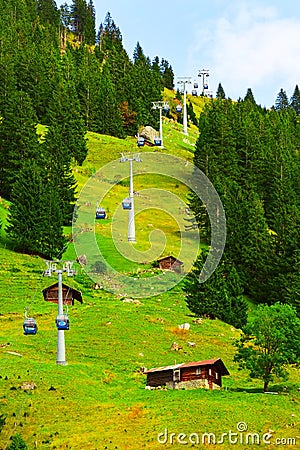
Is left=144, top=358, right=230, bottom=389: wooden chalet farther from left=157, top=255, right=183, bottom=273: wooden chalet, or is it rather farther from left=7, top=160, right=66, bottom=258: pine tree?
left=7, top=160, right=66, bottom=258: pine tree

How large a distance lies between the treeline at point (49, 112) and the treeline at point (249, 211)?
16876 mm

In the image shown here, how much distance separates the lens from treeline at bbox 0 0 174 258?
2948 inches

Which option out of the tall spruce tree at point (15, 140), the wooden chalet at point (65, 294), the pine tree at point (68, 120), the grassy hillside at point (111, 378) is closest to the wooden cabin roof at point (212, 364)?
the grassy hillside at point (111, 378)

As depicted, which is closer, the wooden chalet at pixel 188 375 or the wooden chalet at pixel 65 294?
the wooden chalet at pixel 188 375

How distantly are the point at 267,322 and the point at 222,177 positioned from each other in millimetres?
57945

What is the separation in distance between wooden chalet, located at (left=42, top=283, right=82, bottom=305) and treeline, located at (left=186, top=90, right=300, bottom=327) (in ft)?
31.2

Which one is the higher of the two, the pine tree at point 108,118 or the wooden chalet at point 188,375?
the pine tree at point 108,118

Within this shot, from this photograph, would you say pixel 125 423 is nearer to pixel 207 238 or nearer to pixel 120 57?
pixel 207 238

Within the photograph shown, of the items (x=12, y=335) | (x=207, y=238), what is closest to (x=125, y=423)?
(x=12, y=335)

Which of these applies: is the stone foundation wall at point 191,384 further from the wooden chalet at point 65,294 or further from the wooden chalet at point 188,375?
the wooden chalet at point 65,294

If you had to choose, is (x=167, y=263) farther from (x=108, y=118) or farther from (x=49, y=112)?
(x=108, y=118)

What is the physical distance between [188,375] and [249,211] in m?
42.7

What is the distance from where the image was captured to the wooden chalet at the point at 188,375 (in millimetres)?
41906

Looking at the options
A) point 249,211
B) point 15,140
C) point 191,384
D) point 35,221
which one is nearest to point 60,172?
point 15,140
